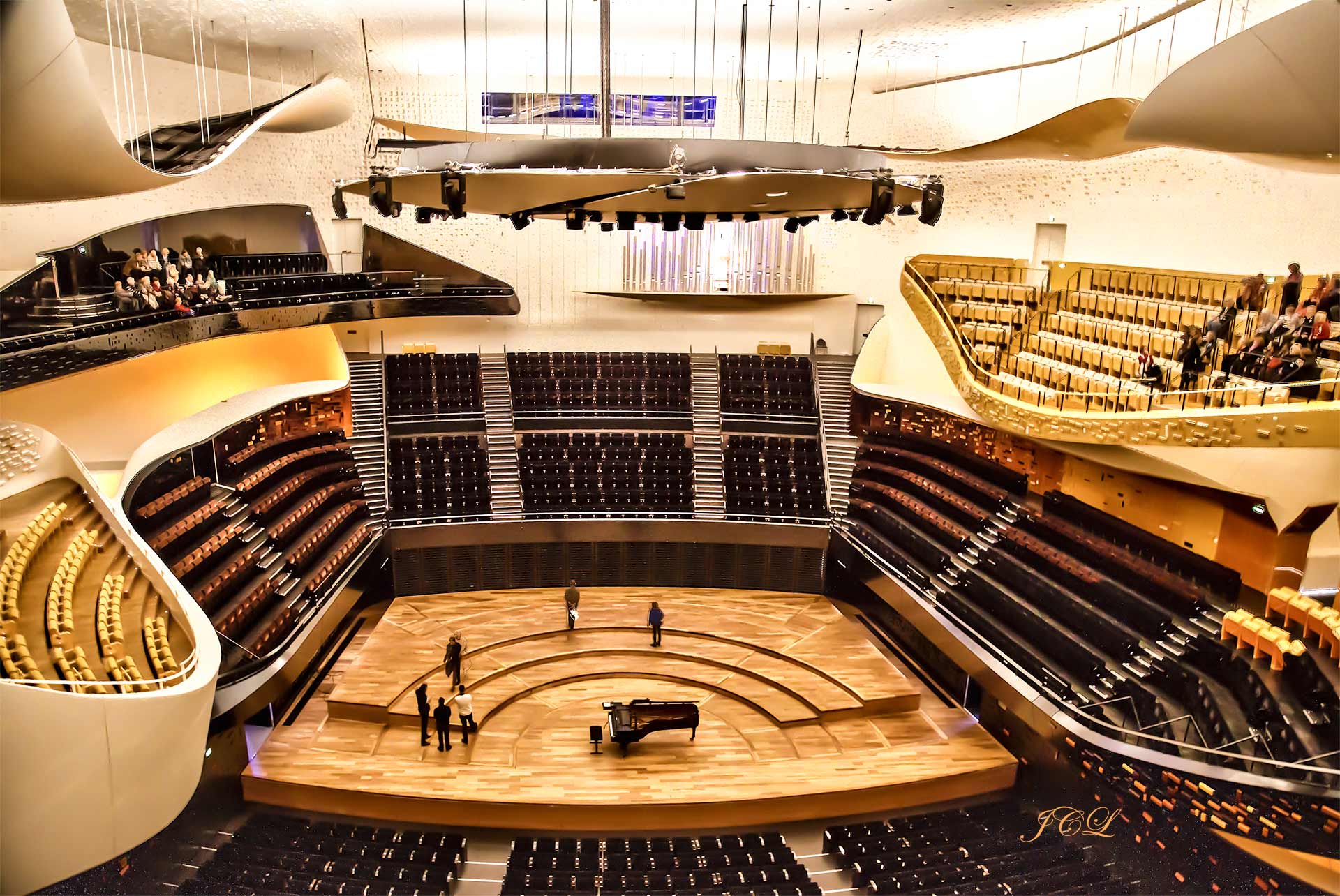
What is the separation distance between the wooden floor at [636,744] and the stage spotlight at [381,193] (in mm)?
6275

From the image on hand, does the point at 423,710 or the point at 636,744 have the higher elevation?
the point at 423,710

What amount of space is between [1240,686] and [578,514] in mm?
10058

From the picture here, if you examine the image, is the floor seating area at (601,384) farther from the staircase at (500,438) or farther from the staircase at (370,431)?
the staircase at (370,431)

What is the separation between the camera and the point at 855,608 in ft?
47.4

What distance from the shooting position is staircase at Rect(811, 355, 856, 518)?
1559 centimetres

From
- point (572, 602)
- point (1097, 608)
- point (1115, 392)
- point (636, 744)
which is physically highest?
point (1115, 392)

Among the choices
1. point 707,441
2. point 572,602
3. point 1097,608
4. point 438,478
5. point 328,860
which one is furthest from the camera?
point 707,441

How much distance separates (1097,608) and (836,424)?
7263 mm

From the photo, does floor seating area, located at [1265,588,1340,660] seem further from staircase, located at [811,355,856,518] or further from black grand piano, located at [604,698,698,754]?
staircase, located at [811,355,856,518]

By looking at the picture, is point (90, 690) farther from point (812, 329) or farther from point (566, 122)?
point (812, 329)

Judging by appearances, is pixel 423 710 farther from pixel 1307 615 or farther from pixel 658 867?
pixel 1307 615

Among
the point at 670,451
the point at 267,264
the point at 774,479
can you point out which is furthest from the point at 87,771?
the point at 774,479

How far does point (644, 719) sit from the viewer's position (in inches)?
385

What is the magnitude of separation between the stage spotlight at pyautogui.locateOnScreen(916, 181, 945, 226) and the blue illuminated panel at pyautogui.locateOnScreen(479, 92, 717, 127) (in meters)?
11.9
